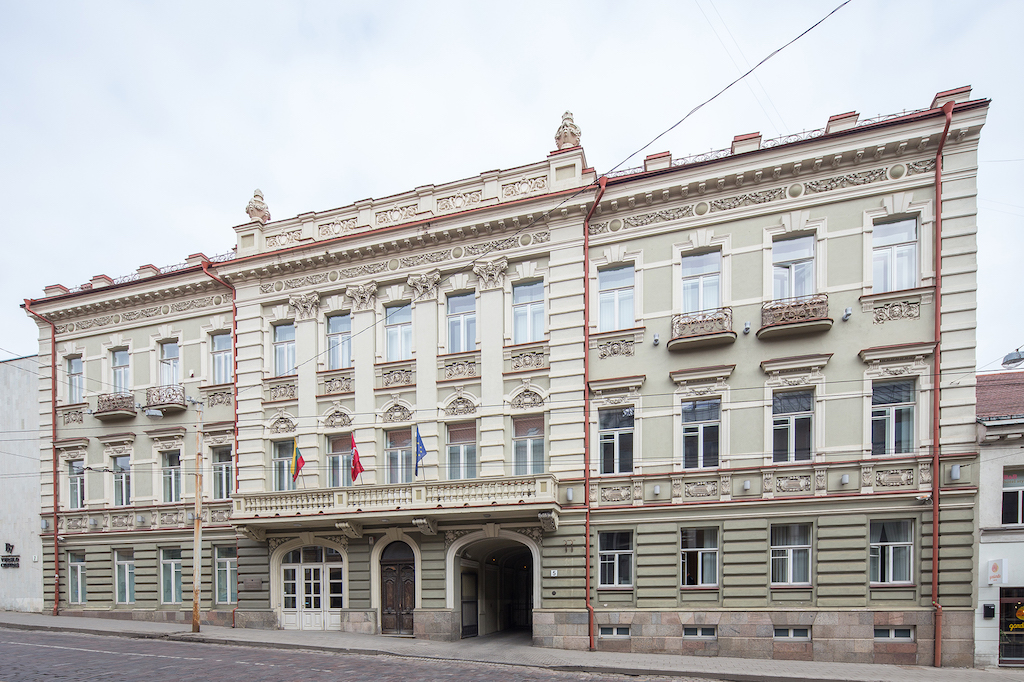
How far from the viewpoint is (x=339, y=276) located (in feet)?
76.0

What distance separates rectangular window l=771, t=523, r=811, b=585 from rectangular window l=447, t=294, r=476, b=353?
10.5 m

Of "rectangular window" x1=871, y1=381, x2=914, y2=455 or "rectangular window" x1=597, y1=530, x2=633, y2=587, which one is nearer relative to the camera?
"rectangular window" x1=871, y1=381, x2=914, y2=455

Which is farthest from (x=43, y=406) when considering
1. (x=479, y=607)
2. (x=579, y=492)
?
(x=579, y=492)

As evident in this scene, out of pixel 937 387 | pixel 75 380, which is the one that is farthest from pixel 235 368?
pixel 937 387

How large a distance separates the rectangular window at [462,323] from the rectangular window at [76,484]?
1669cm

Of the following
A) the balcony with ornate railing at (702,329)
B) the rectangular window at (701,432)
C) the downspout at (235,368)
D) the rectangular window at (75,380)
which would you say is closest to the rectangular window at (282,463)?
the downspout at (235,368)

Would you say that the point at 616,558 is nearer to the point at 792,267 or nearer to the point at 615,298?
the point at 615,298

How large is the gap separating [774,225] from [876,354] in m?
4.33

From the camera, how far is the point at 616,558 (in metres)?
18.9

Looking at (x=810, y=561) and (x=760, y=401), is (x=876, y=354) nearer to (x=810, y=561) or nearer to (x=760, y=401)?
(x=760, y=401)

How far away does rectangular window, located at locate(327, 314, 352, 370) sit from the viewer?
74.9 feet

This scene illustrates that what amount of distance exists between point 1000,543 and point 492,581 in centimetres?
1464

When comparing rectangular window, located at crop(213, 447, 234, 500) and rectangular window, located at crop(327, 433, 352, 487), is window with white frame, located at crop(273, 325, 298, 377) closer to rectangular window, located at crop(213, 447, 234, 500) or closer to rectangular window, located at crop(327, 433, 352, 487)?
rectangular window, located at crop(327, 433, 352, 487)

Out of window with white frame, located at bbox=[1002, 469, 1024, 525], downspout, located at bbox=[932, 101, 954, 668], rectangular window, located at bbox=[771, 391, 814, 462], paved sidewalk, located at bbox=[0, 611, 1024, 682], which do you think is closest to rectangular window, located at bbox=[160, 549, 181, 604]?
paved sidewalk, located at bbox=[0, 611, 1024, 682]
